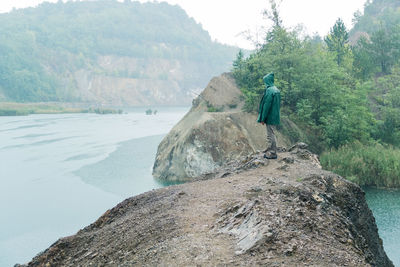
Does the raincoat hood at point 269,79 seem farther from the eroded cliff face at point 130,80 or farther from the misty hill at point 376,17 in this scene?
the eroded cliff face at point 130,80

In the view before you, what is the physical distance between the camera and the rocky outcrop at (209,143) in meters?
19.8

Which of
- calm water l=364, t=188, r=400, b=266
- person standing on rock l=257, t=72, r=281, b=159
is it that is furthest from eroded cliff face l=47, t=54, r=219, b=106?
person standing on rock l=257, t=72, r=281, b=159

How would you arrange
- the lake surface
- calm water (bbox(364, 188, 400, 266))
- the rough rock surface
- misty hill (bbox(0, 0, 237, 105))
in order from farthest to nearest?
misty hill (bbox(0, 0, 237, 105)) < the lake surface < calm water (bbox(364, 188, 400, 266)) < the rough rock surface

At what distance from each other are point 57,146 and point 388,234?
30.0 metres

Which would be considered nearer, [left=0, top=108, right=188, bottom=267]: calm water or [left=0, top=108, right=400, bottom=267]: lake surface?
[left=0, top=108, right=400, bottom=267]: lake surface

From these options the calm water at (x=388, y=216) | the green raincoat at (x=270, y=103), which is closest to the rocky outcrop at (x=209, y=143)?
the calm water at (x=388, y=216)

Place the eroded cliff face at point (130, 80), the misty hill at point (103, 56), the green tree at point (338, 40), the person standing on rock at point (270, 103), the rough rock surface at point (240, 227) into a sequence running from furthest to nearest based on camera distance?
the eroded cliff face at point (130, 80) → the misty hill at point (103, 56) → the green tree at point (338, 40) → the person standing on rock at point (270, 103) → the rough rock surface at point (240, 227)

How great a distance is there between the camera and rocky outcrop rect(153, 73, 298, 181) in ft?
64.9

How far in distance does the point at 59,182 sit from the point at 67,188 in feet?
5.39

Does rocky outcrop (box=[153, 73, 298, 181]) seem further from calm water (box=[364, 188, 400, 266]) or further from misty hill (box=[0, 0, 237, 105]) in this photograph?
misty hill (box=[0, 0, 237, 105])

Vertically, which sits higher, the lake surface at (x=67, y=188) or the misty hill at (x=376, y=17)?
the misty hill at (x=376, y=17)

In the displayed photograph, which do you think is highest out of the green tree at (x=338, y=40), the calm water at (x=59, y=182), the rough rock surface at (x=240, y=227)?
the green tree at (x=338, y=40)

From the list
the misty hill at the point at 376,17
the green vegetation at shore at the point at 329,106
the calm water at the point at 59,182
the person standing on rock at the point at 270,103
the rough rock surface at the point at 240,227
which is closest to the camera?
the rough rock surface at the point at 240,227

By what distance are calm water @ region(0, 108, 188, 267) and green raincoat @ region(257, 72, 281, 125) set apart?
8.87m
